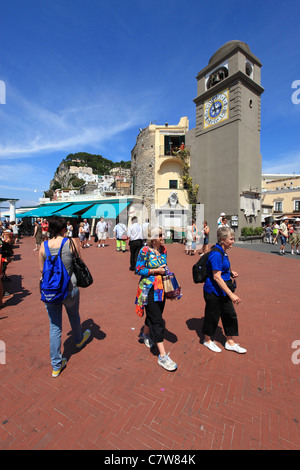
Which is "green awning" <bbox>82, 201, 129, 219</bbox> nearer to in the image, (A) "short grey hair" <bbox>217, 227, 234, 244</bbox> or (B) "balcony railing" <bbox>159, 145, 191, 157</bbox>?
(B) "balcony railing" <bbox>159, 145, 191, 157</bbox>

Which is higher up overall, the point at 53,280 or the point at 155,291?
the point at 53,280

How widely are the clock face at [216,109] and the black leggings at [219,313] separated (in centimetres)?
1785

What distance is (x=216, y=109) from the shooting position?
17641 mm

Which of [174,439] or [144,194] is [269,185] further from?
[174,439]

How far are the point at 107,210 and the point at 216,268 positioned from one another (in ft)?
58.8

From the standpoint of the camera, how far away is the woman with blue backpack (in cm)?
243

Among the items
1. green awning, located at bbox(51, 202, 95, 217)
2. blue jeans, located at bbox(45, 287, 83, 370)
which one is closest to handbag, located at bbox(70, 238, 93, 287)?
blue jeans, located at bbox(45, 287, 83, 370)

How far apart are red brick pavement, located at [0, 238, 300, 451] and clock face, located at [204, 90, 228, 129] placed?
1718cm

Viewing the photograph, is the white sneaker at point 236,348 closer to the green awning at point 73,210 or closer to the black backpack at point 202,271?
the black backpack at point 202,271

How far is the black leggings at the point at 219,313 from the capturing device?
2920 millimetres

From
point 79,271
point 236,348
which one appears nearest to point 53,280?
point 79,271

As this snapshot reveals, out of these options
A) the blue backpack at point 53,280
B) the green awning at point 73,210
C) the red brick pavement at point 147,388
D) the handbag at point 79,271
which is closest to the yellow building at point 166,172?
the green awning at point 73,210

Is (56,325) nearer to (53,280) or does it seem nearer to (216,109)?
(53,280)
